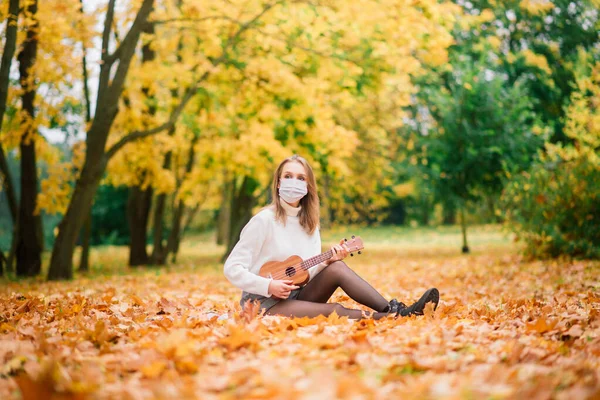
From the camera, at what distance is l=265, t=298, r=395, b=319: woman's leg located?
4.60m

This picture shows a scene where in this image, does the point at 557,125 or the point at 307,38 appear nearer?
the point at 307,38

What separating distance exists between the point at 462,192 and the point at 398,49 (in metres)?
6.83

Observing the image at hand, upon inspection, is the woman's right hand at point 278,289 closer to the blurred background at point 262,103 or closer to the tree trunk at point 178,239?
the blurred background at point 262,103

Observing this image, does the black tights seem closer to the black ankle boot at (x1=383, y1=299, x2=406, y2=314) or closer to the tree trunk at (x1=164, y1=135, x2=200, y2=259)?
the black ankle boot at (x1=383, y1=299, x2=406, y2=314)

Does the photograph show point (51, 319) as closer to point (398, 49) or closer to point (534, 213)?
point (398, 49)

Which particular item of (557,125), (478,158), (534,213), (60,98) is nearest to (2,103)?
(60,98)

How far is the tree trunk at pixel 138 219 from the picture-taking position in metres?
16.2

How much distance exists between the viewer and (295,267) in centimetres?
488

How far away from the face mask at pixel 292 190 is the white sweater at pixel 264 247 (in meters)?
0.08

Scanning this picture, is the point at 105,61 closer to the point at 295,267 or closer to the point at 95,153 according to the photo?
the point at 95,153

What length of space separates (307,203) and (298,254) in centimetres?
46

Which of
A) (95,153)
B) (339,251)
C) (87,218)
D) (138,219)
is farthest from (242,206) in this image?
(339,251)

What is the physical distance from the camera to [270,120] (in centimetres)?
1380

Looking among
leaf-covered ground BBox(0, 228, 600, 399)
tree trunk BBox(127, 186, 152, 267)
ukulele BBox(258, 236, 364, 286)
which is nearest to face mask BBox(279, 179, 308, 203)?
ukulele BBox(258, 236, 364, 286)
